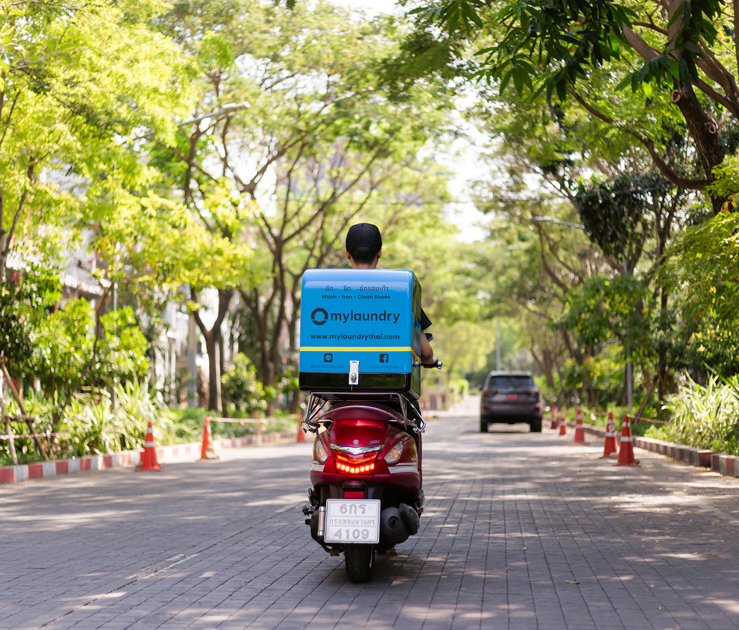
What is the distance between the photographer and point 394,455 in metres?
6.35

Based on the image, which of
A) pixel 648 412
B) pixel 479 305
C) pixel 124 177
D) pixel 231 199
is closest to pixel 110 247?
pixel 124 177

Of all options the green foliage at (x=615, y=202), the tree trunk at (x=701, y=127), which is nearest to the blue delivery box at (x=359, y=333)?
the tree trunk at (x=701, y=127)

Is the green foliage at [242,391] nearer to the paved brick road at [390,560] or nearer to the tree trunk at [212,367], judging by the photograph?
the tree trunk at [212,367]

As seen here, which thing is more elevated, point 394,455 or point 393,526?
point 394,455

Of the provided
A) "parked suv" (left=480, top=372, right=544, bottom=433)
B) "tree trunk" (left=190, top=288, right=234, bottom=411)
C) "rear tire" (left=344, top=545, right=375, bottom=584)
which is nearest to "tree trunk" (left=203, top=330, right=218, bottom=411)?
"tree trunk" (left=190, top=288, right=234, bottom=411)

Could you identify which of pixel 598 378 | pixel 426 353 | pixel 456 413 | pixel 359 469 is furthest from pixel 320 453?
pixel 456 413

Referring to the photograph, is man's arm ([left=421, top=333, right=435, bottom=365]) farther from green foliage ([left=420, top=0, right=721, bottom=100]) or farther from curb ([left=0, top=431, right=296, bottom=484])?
curb ([left=0, top=431, right=296, bottom=484])

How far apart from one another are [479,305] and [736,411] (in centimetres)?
3096

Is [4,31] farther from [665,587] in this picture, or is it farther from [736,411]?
[736,411]

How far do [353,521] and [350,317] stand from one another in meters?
1.32

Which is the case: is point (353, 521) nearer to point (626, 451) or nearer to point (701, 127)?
point (701, 127)

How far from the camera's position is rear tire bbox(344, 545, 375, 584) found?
6.22m

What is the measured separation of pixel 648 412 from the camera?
84.5 feet

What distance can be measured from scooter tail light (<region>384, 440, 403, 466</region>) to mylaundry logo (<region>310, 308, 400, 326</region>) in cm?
83
